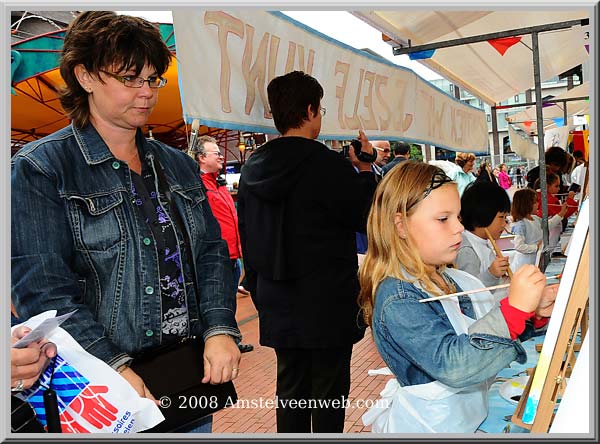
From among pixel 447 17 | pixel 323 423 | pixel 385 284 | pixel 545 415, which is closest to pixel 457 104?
pixel 447 17

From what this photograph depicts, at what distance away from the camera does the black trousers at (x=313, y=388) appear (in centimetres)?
186

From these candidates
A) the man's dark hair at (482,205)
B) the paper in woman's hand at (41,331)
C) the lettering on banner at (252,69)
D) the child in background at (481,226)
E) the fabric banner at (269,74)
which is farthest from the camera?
the man's dark hair at (482,205)

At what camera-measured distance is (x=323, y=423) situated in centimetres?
185

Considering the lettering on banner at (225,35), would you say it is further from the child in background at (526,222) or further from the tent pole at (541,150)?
the child in background at (526,222)

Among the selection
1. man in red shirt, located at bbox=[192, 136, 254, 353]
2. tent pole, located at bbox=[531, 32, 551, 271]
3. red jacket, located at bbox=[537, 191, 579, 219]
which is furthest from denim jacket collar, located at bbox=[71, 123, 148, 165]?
red jacket, located at bbox=[537, 191, 579, 219]

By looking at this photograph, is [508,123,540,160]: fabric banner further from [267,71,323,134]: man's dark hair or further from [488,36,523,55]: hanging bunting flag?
[267,71,323,134]: man's dark hair

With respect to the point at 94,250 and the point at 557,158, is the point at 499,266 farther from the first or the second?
the point at 557,158

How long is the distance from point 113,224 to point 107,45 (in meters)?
0.35

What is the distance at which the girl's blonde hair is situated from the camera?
1.27m

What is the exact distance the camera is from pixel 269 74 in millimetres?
1764

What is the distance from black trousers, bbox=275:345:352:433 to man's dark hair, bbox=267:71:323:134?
2.42 ft

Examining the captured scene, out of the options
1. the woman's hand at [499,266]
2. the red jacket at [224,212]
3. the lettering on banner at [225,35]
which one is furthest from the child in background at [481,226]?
the red jacket at [224,212]

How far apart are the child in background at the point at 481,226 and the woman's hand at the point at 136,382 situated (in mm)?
1347

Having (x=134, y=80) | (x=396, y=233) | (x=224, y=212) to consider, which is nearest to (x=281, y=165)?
(x=396, y=233)
